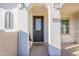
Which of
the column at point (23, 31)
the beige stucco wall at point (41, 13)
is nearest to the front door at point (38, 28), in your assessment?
the beige stucco wall at point (41, 13)

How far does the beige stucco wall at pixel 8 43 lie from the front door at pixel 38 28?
0.45 meters

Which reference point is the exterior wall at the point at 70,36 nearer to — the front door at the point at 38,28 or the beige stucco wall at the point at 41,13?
the beige stucco wall at the point at 41,13

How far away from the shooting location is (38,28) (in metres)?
3.29

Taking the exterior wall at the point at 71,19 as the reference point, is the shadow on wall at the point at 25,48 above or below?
below

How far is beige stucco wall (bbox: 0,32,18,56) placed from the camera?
9.75 feet

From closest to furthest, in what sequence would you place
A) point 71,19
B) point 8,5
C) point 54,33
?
1. point 8,5
2. point 54,33
3. point 71,19

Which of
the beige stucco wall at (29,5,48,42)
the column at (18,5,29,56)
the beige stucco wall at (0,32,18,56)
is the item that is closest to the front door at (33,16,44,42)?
the beige stucco wall at (29,5,48,42)

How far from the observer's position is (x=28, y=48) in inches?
123

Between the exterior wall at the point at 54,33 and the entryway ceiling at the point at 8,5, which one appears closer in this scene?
the entryway ceiling at the point at 8,5

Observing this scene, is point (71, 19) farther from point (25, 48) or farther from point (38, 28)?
point (25, 48)

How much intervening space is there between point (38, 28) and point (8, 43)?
2.40 ft

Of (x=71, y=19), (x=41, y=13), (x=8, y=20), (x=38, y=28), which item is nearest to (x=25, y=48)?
(x=38, y=28)

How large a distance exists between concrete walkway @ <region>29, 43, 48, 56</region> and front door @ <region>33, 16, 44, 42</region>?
0.12 metres

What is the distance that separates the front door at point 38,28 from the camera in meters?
3.23
